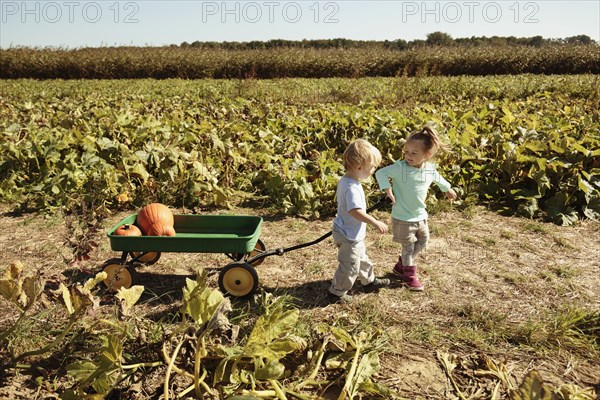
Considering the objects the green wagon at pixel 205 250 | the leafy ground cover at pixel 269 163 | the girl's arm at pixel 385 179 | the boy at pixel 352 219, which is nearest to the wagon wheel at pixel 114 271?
the green wagon at pixel 205 250

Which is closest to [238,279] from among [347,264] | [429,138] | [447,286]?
[347,264]

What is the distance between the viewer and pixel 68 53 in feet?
96.3

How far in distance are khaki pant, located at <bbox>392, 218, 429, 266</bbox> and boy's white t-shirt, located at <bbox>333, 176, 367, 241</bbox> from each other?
0.38 metres

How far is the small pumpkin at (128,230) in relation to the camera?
327cm

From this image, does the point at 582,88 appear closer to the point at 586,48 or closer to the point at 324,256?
the point at 324,256

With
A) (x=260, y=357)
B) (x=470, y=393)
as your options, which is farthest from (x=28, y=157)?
(x=470, y=393)

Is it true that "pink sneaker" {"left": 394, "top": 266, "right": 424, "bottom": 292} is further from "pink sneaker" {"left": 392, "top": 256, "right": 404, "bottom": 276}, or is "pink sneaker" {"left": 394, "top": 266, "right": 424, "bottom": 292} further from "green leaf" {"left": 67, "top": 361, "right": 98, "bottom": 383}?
"green leaf" {"left": 67, "top": 361, "right": 98, "bottom": 383}

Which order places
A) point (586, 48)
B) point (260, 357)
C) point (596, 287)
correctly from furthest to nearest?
point (586, 48)
point (596, 287)
point (260, 357)

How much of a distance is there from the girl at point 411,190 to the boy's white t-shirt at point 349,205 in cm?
29

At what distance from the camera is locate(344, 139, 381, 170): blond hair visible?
2.94 meters

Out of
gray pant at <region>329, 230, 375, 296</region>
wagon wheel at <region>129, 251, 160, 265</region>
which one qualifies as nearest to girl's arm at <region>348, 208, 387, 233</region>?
gray pant at <region>329, 230, 375, 296</region>

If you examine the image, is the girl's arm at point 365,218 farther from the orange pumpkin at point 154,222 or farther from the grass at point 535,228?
the grass at point 535,228

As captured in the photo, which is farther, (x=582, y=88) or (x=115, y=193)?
(x=582, y=88)

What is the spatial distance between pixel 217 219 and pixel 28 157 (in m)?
2.80
